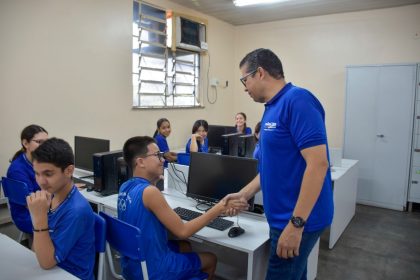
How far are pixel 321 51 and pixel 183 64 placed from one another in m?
2.44

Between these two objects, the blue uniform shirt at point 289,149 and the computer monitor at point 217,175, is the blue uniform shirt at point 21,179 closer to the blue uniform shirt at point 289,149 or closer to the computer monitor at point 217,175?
the computer monitor at point 217,175

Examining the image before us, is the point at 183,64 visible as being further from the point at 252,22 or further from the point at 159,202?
the point at 159,202

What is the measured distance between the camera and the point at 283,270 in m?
1.39

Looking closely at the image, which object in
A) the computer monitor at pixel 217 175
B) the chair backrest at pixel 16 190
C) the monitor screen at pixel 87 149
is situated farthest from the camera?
the monitor screen at pixel 87 149

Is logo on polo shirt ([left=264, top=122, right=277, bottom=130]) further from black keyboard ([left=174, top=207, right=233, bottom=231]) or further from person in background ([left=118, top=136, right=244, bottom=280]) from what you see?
black keyboard ([left=174, top=207, right=233, bottom=231])

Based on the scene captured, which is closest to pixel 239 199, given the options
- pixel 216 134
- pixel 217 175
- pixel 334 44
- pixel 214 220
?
pixel 214 220

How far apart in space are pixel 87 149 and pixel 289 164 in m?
2.45

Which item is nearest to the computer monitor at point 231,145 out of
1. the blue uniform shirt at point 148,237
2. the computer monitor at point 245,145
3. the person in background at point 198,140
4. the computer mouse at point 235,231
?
the computer monitor at point 245,145

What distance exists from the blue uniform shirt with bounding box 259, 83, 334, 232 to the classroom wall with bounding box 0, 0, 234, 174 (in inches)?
118

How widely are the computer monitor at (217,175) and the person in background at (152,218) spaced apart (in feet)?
1.39

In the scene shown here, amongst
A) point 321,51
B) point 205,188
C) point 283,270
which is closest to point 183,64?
point 321,51

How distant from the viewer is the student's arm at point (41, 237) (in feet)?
4.42

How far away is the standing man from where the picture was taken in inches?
49.6

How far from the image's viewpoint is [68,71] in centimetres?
375
